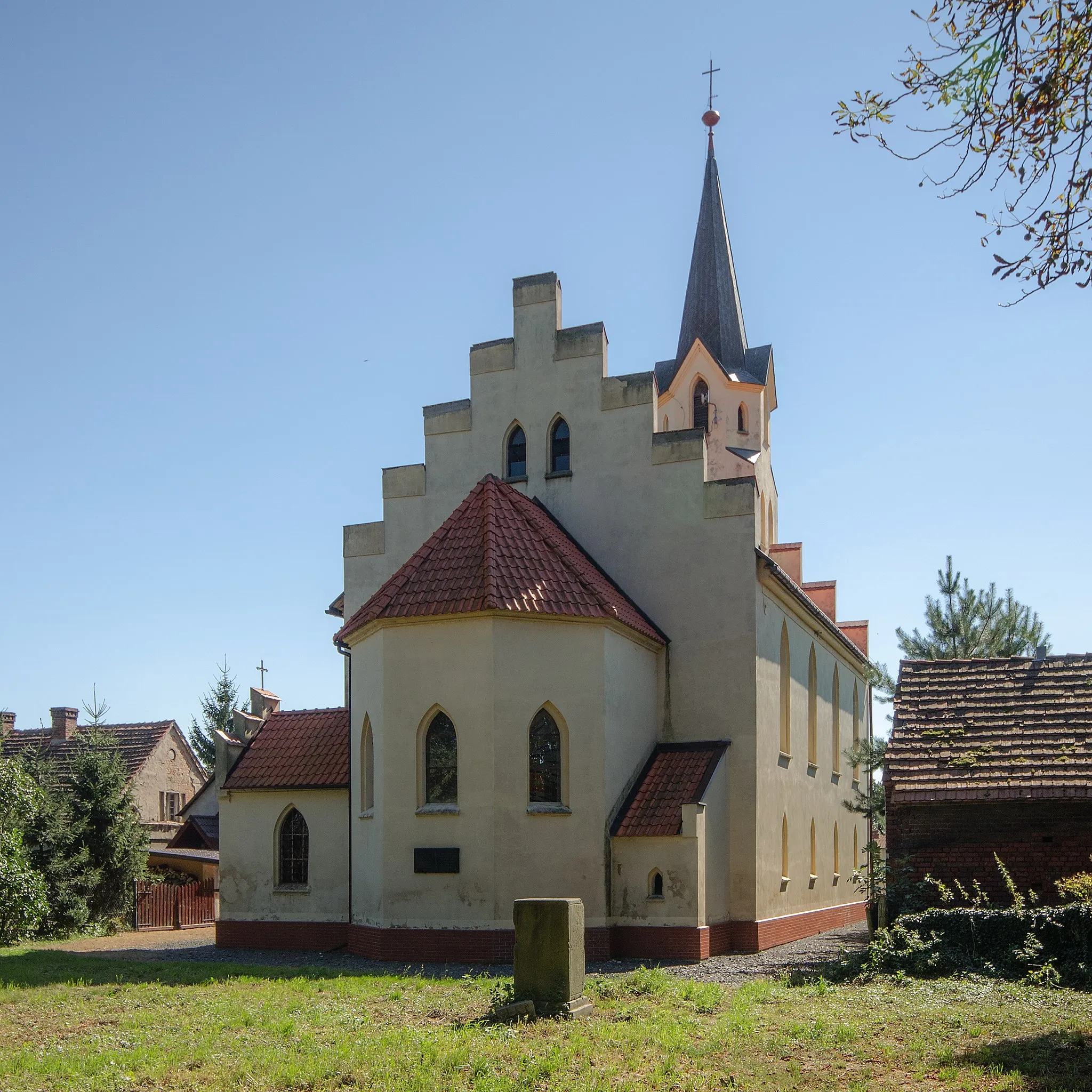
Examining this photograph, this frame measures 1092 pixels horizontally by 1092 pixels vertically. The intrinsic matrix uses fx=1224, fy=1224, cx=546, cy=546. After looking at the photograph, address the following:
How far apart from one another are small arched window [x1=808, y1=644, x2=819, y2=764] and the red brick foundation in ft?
19.3

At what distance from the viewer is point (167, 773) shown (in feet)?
149

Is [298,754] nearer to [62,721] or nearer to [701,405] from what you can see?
[701,405]

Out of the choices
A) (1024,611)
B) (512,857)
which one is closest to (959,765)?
(512,857)

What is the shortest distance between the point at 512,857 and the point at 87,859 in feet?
46.3

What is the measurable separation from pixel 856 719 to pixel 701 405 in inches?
398

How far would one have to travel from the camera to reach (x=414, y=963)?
1955 centimetres

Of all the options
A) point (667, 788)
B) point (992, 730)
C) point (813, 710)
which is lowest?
point (667, 788)

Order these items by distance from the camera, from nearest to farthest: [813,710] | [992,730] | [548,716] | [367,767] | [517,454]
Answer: [992,730] → [548,716] → [367,767] → [517,454] → [813,710]

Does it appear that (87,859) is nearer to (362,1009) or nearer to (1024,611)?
(362,1009)

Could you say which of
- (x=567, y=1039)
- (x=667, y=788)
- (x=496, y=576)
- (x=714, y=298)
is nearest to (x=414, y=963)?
(x=667, y=788)

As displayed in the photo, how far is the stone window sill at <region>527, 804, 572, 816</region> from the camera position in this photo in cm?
2030

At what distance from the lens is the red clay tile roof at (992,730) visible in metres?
17.4

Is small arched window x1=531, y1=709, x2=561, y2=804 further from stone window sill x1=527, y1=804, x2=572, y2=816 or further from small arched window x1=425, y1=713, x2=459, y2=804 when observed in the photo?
small arched window x1=425, y1=713, x2=459, y2=804

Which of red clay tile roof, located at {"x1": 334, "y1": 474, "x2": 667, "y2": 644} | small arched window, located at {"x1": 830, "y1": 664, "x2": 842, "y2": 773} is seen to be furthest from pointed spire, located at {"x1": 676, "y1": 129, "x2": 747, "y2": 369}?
red clay tile roof, located at {"x1": 334, "y1": 474, "x2": 667, "y2": 644}
